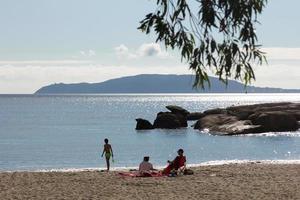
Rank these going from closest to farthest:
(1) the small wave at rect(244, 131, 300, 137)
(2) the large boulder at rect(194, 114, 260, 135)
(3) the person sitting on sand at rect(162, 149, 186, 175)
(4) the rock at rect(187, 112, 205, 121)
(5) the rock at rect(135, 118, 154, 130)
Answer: (3) the person sitting on sand at rect(162, 149, 186, 175) → (2) the large boulder at rect(194, 114, 260, 135) → (1) the small wave at rect(244, 131, 300, 137) → (5) the rock at rect(135, 118, 154, 130) → (4) the rock at rect(187, 112, 205, 121)

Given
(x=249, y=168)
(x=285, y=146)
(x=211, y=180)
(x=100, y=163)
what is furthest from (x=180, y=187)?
(x=285, y=146)

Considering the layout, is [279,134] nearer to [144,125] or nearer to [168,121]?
[168,121]

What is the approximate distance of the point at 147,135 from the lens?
267 ft

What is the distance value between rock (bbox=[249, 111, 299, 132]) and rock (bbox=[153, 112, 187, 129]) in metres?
16.7

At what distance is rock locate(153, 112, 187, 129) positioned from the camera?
88750mm

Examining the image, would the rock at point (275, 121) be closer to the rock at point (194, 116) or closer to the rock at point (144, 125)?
the rock at point (144, 125)

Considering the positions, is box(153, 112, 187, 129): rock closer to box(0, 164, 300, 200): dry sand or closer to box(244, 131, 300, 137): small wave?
box(244, 131, 300, 137): small wave

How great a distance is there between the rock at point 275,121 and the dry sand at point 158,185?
4354cm

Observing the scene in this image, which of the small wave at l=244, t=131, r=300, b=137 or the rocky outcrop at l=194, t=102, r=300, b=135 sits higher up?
the rocky outcrop at l=194, t=102, r=300, b=135

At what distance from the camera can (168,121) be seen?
291 ft

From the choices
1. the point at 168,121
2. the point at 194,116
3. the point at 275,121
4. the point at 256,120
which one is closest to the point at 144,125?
the point at 168,121

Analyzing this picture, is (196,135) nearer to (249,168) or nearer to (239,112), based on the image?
(239,112)

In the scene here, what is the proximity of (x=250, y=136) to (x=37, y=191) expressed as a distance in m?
52.2

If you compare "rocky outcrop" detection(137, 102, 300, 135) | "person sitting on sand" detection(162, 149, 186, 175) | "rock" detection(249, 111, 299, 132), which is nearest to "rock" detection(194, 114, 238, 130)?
"rocky outcrop" detection(137, 102, 300, 135)
